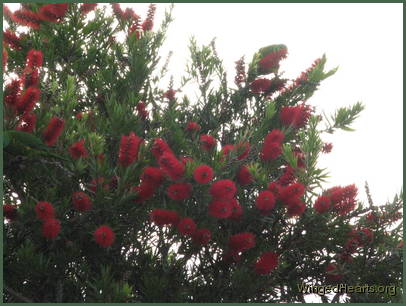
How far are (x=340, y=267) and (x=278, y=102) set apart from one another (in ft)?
6.40

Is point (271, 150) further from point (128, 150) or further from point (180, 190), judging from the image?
point (128, 150)

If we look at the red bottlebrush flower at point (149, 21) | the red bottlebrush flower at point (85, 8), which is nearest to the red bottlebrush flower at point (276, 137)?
the red bottlebrush flower at point (149, 21)

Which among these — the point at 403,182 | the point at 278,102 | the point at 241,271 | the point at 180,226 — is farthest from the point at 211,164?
the point at 278,102

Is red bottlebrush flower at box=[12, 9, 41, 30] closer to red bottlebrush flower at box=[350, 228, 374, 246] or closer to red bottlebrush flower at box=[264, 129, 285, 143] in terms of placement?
red bottlebrush flower at box=[264, 129, 285, 143]

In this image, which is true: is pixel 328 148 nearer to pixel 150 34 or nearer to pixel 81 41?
pixel 150 34

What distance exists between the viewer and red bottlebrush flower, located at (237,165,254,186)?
12.5 ft

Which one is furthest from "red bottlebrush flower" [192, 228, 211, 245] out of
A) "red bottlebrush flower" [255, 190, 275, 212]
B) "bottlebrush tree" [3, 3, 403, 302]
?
"red bottlebrush flower" [255, 190, 275, 212]

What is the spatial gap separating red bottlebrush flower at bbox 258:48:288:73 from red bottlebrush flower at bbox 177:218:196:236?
214cm

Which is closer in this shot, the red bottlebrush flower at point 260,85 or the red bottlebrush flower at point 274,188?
the red bottlebrush flower at point 274,188

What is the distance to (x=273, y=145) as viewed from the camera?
12.1 feet

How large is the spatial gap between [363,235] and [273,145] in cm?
91

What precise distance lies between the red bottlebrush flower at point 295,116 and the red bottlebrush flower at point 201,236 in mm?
1429

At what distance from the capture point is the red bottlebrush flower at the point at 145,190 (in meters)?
3.29

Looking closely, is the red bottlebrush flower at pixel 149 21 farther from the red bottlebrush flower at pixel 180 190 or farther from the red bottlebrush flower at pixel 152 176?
the red bottlebrush flower at pixel 180 190
